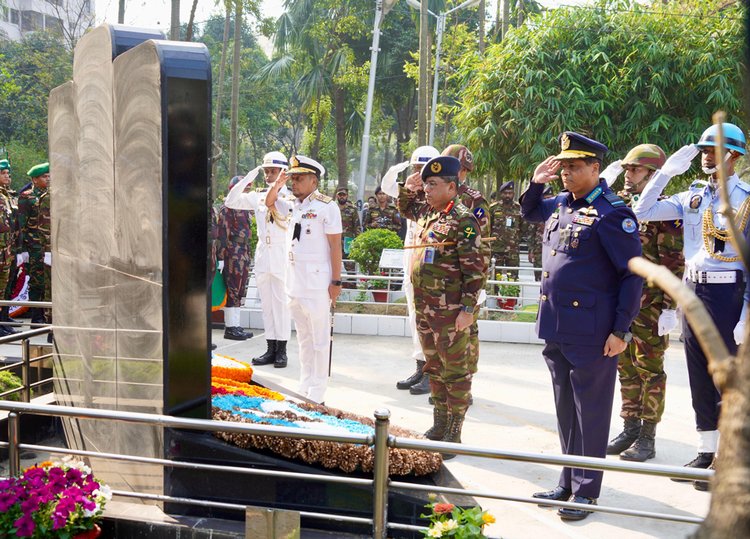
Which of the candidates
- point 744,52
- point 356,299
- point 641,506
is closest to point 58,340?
point 641,506

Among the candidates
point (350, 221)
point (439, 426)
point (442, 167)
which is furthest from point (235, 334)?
point (350, 221)

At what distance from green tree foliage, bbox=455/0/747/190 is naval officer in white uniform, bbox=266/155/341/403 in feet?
33.7

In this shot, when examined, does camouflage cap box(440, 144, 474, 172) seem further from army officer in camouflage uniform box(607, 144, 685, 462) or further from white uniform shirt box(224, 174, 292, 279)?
white uniform shirt box(224, 174, 292, 279)

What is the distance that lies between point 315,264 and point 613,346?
9.81ft

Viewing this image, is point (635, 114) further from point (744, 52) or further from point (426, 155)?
point (744, 52)

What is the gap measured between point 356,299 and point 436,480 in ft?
26.9

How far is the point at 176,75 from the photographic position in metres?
3.63

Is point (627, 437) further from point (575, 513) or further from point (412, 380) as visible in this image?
point (412, 380)

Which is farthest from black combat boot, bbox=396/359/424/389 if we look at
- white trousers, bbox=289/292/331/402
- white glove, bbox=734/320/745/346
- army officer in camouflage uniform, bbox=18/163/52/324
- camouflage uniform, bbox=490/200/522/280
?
camouflage uniform, bbox=490/200/522/280

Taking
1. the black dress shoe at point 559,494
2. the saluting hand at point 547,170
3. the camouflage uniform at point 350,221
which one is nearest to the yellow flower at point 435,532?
the black dress shoe at point 559,494

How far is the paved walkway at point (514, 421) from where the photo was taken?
457 centimetres

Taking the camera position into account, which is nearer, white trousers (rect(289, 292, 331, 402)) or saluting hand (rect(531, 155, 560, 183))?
saluting hand (rect(531, 155, 560, 183))

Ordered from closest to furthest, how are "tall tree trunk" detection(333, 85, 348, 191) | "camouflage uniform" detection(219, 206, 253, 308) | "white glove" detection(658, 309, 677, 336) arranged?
"white glove" detection(658, 309, 677, 336) < "camouflage uniform" detection(219, 206, 253, 308) < "tall tree trunk" detection(333, 85, 348, 191)

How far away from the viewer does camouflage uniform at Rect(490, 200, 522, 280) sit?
1678cm
